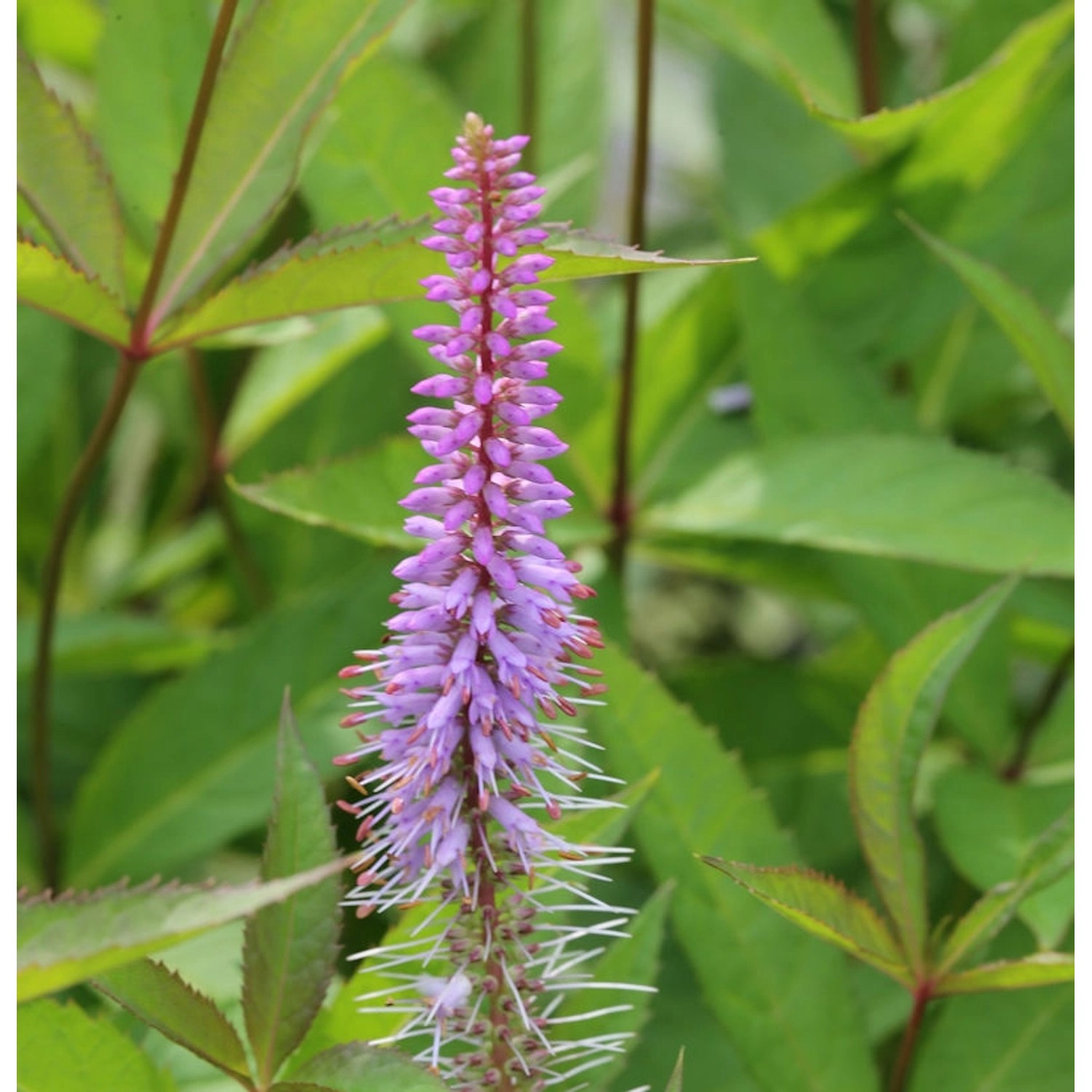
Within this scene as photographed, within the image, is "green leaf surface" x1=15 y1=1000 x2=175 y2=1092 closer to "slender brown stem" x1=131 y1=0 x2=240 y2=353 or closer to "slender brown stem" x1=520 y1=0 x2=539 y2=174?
"slender brown stem" x1=131 y1=0 x2=240 y2=353

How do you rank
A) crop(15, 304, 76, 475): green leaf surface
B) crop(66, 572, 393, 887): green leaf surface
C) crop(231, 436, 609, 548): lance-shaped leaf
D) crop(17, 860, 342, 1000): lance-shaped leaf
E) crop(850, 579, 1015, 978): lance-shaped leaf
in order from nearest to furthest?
crop(17, 860, 342, 1000): lance-shaped leaf
crop(850, 579, 1015, 978): lance-shaped leaf
crop(231, 436, 609, 548): lance-shaped leaf
crop(66, 572, 393, 887): green leaf surface
crop(15, 304, 76, 475): green leaf surface

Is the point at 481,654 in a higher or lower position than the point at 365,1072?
higher

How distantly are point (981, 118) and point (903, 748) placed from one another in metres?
0.54

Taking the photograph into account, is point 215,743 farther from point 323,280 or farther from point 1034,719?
point 1034,719

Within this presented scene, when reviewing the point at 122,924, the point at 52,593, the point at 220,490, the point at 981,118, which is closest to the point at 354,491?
the point at 52,593

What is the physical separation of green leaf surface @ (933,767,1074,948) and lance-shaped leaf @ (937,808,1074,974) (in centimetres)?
9

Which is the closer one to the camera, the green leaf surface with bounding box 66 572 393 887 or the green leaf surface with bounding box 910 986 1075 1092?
the green leaf surface with bounding box 910 986 1075 1092

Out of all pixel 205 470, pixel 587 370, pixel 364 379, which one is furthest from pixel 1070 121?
pixel 205 470

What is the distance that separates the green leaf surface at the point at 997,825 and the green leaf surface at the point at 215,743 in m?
0.37

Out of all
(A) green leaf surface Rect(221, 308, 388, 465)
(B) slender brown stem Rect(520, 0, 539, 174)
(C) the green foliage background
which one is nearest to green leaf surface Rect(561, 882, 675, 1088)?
(C) the green foliage background

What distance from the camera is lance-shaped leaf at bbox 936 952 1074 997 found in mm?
638

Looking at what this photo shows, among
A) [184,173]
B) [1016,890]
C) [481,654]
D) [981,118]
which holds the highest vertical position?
[981,118]

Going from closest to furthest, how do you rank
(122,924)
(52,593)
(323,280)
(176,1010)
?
(122,924) → (176,1010) → (323,280) → (52,593)

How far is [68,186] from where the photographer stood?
0.74 m
